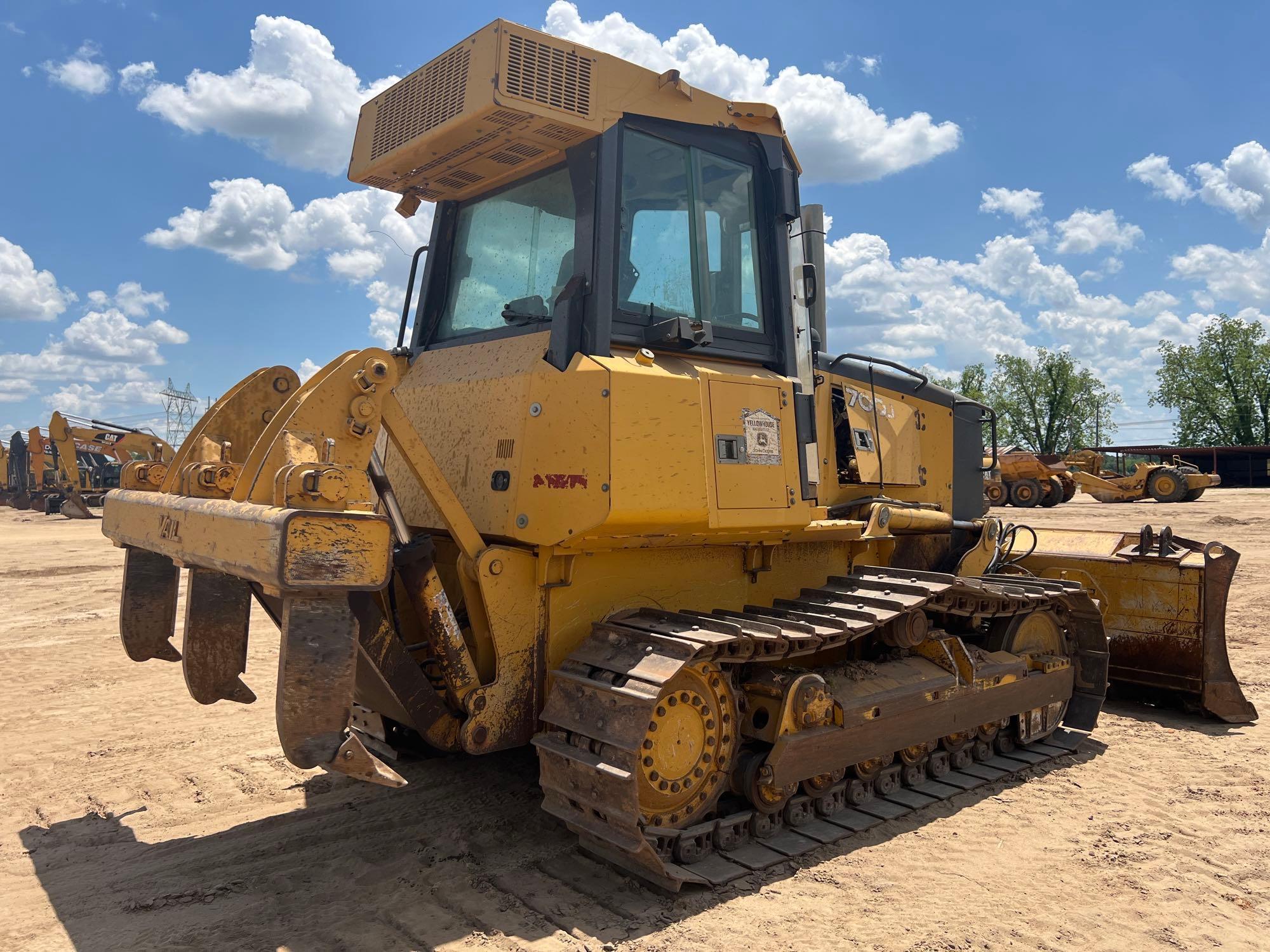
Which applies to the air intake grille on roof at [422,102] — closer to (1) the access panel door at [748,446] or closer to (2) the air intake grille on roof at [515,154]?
(2) the air intake grille on roof at [515,154]

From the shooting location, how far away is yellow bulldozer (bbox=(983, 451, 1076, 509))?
3288 centimetres

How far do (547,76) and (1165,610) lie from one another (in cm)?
611

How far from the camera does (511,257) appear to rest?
505 centimetres

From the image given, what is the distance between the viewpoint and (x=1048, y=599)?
625 centimetres

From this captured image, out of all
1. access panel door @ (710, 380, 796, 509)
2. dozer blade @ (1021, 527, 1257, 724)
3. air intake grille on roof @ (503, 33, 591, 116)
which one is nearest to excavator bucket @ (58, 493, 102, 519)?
dozer blade @ (1021, 527, 1257, 724)

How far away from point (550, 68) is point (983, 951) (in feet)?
13.4

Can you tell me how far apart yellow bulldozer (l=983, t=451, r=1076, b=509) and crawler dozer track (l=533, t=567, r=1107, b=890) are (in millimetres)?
29175

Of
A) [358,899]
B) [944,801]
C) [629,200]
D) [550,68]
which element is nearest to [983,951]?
[944,801]

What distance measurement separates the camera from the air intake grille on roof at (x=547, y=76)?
410cm

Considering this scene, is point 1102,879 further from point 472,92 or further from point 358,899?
point 472,92

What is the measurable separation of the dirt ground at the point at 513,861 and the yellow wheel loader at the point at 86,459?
27.6 meters

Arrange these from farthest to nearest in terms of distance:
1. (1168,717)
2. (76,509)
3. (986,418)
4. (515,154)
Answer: (76,509)
(1168,717)
(986,418)
(515,154)

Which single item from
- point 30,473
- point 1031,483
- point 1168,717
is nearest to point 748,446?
point 1168,717

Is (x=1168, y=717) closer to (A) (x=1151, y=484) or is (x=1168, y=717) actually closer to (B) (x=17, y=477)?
(A) (x=1151, y=484)
